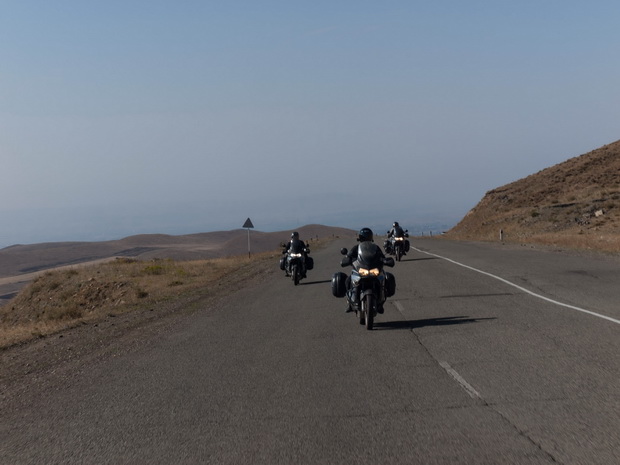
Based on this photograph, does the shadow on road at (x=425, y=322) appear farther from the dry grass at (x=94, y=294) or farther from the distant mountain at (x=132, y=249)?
the distant mountain at (x=132, y=249)

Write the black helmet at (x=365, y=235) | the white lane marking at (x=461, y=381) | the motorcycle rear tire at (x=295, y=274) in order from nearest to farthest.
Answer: the white lane marking at (x=461, y=381), the black helmet at (x=365, y=235), the motorcycle rear tire at (x=295, y=274)

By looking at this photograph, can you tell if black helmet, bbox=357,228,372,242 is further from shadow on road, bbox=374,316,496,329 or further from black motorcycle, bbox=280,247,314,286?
black motorcycle, bbox=280,247,314,286

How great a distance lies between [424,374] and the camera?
26.5ft

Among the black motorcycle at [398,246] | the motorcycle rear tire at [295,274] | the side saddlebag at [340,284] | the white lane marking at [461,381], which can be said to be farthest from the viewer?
the black motorcycle at [398,246]

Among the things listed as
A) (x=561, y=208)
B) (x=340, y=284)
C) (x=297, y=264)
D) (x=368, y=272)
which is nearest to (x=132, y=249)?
(x=561, y=208)

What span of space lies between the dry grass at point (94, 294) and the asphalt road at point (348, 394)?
288 inches

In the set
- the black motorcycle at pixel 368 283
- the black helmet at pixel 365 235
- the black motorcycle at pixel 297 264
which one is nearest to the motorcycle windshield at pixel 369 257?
the black motorcycle at pixel 368 283

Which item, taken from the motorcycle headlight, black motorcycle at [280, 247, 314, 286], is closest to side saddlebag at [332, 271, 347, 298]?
the motorcycle headlight

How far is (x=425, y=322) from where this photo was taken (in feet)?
40.1

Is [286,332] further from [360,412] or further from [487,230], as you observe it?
[487,230]

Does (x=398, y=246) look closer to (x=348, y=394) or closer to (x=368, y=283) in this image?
(x=368, y=283)

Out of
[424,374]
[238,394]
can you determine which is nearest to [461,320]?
[424,374]

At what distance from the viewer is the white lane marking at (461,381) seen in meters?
6.96

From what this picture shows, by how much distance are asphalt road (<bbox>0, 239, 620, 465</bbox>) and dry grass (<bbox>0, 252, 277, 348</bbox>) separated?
731 centimetres
